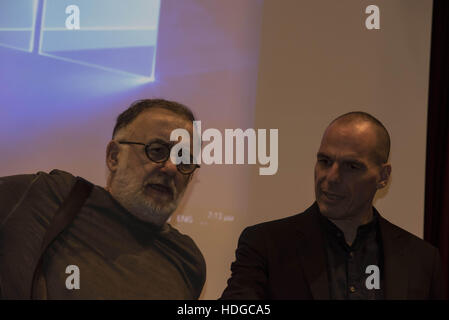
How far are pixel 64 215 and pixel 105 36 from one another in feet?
4.18

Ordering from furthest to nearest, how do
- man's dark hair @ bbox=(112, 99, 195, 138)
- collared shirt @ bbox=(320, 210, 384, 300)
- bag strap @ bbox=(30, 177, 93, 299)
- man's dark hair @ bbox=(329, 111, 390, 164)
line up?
1. man's dark hair @ bbox=(112, 99, 195, 138)
2. man's dark hair @ bbox=(329, 111, 390, 164)
3. collared shirt @ bbox=(320, 210, 384, 300)
4. bag strap @ bbox=(30, 177, 93, 299)

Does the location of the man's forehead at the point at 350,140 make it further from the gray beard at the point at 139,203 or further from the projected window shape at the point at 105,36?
the projected window shape at the point at 105,36

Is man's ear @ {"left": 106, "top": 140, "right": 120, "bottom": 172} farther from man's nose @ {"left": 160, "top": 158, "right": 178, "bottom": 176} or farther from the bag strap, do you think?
man's nose @ {"left": 160, "top": 158, "right": 178, "bottom": 176}

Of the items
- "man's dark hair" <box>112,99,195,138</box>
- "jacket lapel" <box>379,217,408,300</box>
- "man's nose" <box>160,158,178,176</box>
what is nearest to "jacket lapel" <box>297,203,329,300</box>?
"jacket lapel" <box>379,217,408,300</box>

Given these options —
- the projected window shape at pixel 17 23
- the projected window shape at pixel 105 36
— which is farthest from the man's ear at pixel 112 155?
the projected window shape at pixel 17 23

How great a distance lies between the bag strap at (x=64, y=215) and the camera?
275cm

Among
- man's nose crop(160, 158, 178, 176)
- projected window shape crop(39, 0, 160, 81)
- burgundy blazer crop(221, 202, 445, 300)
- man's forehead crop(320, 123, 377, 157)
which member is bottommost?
burgundy blazer crop(221, 202, 445, 300)

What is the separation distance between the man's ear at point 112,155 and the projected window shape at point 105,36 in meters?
0.58

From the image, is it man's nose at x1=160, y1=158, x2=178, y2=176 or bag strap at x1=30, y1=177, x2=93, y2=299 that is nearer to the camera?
bag strap at x1=30, y1=177, x2=93, y2=299

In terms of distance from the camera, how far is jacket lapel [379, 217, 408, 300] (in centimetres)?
284

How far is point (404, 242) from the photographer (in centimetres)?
304
